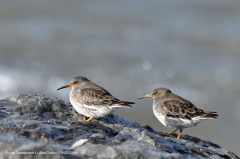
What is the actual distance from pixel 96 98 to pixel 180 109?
230cm

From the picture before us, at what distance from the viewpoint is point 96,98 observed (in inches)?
306

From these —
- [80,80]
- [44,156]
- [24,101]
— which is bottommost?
[44,156]

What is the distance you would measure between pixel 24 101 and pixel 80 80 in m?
2.19

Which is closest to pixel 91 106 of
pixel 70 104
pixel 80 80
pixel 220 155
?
pixel 70 104

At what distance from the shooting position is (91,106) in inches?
298

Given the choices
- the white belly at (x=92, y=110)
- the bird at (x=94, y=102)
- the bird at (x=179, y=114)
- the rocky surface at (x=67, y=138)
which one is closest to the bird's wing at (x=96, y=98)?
the bird at (x=94, y=102)

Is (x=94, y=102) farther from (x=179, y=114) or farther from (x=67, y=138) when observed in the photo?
(x=67, y=138)

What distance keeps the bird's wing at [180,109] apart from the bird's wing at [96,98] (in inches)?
51.1

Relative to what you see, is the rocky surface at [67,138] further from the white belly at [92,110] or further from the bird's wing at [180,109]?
the bird's wing at [180,109]

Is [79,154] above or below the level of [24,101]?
below

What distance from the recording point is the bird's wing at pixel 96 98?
24.7 feet

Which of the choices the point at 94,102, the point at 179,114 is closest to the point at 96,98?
the point at 94,102

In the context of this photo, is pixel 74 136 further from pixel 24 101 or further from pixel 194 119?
pixel 194 119

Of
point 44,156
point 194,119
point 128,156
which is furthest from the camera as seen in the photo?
point 194,119
